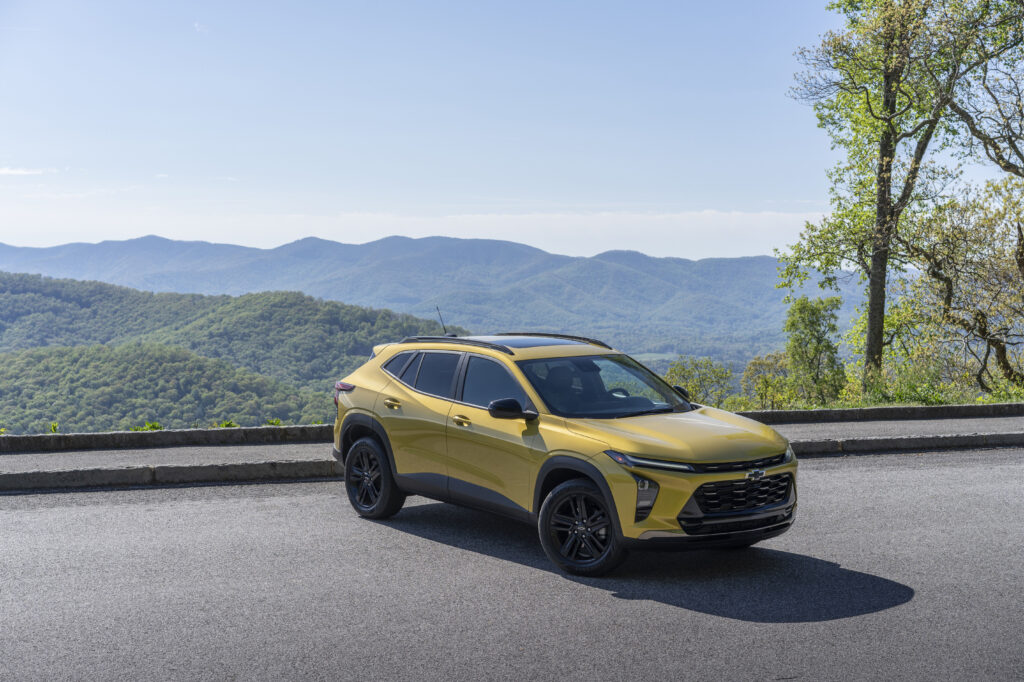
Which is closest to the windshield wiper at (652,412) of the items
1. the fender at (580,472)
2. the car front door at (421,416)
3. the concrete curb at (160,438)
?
the fender at (580,472)

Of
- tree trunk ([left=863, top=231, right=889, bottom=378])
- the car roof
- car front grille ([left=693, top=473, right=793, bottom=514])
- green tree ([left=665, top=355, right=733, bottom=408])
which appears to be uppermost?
tree trunk ([left=863, top=231, right=889, bottom=378])

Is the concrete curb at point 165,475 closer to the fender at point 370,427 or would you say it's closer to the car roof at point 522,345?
the fender at point 370,427

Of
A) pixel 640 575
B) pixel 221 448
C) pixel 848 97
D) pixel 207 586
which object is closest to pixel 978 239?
pixel 848 97

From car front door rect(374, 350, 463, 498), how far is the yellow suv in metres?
0.01

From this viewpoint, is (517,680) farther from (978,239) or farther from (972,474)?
(978,239)

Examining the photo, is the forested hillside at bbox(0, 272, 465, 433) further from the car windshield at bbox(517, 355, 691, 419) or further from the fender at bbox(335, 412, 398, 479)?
the car windshield at bbox(517, 355, 691, 419)

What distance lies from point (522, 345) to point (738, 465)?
2.27 metres

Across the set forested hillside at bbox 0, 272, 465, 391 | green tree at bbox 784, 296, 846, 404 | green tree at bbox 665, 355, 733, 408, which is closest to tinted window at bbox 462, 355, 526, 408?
green tree at bbox 784, 296, 846, 404

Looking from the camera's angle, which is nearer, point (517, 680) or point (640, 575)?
point (517, 680)

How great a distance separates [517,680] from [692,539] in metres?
2.07

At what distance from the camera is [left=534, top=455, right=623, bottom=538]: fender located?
6445mm

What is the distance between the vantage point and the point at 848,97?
30.6 meters

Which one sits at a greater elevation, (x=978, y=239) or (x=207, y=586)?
(x=978, y=239)

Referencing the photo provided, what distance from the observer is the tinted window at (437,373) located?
8.00 metres
